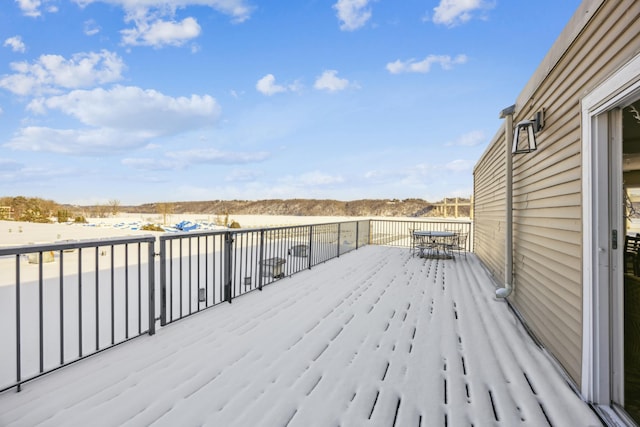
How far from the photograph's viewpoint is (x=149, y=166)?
93.5 ft

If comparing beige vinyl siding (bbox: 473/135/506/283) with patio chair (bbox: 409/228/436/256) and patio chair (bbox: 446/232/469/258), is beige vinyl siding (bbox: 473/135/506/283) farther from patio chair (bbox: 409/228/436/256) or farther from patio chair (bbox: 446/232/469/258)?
patio chair (bbox: 409/228/436/256)

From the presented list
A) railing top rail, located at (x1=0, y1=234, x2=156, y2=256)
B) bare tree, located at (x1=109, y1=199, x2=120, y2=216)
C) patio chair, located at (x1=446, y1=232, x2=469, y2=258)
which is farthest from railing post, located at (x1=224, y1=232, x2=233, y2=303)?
bare tree, located at (x1=109, y1=199, x2=120, y2=216)

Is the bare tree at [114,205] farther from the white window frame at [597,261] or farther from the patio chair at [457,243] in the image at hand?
the white window frame at [597,261]

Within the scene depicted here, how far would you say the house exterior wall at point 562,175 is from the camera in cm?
182

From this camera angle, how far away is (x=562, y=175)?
2.47 meters

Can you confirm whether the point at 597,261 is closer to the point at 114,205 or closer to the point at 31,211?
the point at 31,211

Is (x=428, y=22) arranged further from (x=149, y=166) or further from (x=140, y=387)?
(x=149, y=166)

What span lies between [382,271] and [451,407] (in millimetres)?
4435

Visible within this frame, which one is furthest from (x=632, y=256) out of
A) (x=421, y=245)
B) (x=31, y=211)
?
(x=31, y=211)

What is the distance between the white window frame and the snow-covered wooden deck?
198 millimetres

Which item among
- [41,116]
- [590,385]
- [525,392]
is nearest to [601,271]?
[590,385]

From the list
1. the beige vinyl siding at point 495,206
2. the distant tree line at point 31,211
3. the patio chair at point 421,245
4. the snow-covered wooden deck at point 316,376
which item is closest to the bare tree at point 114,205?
the distant tree line at point 31,211

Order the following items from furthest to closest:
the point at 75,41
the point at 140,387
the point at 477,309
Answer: the point at 75,41 < the point at 477,309 < the point at 140,387

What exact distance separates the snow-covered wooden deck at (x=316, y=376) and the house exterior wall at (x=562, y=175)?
35 cm
